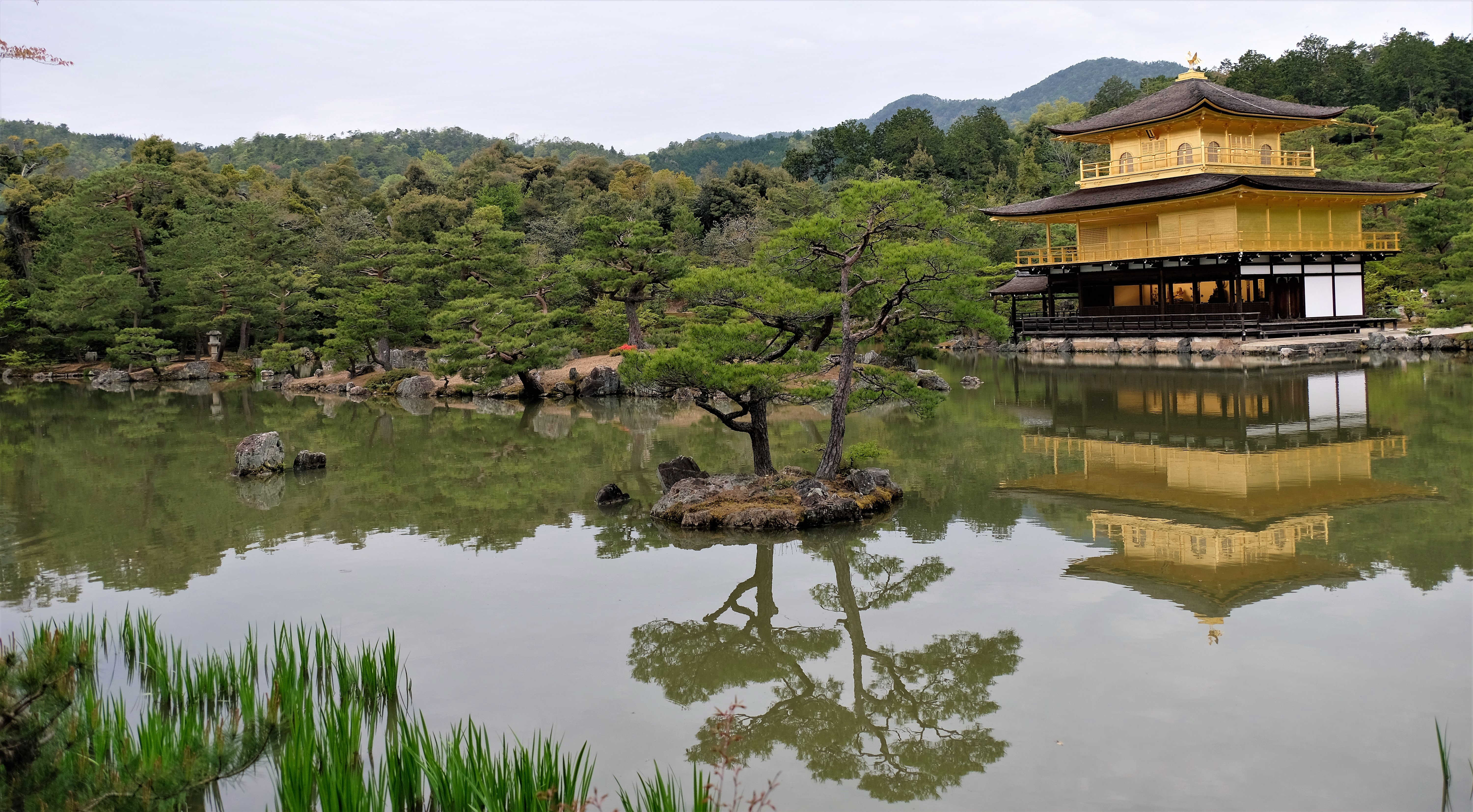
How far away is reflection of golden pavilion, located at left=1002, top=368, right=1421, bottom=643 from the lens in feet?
24.4

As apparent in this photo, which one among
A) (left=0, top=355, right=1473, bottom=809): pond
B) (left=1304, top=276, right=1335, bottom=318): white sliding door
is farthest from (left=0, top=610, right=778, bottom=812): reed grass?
(left=1304, top=276, right=1335, bottom=318): white sliding door

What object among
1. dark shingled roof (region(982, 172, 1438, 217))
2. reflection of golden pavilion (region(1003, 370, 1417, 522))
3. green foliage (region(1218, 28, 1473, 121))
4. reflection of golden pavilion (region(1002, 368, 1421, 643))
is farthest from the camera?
green foliage (region(1218, 28, 1473, 121))

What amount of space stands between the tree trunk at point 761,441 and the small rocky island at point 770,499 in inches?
5.4

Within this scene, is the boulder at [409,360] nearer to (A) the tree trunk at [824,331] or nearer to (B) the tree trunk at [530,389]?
(B) the tree trunk at [530,389]

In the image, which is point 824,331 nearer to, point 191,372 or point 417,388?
point 417,388

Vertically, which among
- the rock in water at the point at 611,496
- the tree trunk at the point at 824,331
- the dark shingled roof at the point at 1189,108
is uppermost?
the dark shingled roof at the point at 1189,108

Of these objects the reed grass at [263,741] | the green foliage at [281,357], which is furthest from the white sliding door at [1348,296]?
the green foliage at [281,357]

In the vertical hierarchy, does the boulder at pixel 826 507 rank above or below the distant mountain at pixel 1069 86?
below

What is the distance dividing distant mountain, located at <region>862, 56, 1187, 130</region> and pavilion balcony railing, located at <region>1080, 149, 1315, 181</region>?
402 ft

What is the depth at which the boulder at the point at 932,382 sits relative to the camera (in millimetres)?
20345

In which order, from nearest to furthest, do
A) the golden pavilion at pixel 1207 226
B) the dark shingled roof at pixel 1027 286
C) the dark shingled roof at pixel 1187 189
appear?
the dark shingled roof at pixel 1187 189 < the golden pavilion at pixel 1207 226 < the dark shingled roof at pixel 1027 286

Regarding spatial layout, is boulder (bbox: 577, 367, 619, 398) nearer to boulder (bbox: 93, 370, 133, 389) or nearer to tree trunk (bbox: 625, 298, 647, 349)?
tree trunk (bbox: 625, 298, 647, 349)

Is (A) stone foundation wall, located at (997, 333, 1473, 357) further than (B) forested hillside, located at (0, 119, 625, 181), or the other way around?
(B) forested hillside, located at (0, 119, 625, 181)

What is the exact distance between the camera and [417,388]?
84.1 feet
